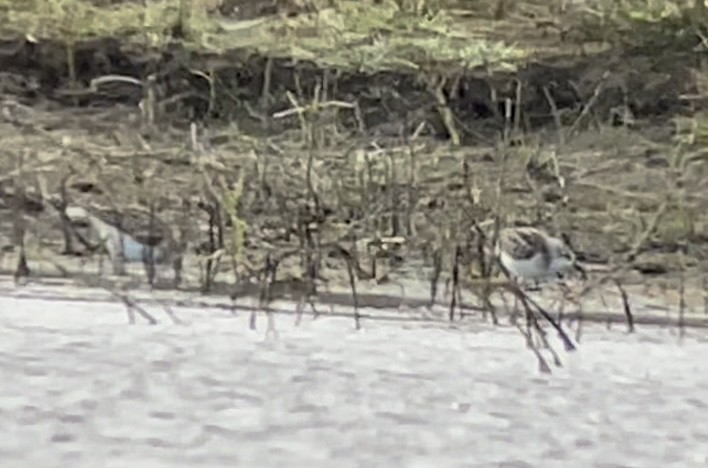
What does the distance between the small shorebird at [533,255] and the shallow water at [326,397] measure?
3.0 inches

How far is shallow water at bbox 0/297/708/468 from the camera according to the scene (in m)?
0.57

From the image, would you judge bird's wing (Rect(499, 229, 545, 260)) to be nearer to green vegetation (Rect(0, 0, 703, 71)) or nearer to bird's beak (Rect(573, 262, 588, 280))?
bird's beak (Rect(573, 262, 588, 280))

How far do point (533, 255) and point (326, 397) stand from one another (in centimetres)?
26

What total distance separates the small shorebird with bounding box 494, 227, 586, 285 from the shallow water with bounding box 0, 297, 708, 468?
77mm

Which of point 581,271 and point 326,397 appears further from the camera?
point 581,271

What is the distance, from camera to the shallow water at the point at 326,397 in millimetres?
572

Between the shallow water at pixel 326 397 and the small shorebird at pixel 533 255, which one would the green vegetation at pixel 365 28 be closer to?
the small shorebird at pixel 533 255

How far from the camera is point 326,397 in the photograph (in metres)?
0.64

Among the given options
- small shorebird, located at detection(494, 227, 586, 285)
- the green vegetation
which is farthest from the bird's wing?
the green vegetation

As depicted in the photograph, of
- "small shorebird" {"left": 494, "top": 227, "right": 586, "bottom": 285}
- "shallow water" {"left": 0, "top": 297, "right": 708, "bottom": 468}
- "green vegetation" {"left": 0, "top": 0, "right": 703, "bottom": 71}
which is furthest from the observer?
"green vegetation" {"left": 0, "top": 0, "right": 703, "bottom": 71}

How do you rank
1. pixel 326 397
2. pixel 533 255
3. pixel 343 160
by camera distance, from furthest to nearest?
pixel 343 160
pixel 533 255
pixel 326 397

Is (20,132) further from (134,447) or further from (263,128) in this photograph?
(134,447)

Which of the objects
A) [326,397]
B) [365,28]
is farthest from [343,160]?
[326,397]

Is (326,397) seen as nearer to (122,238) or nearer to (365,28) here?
(122,238)
